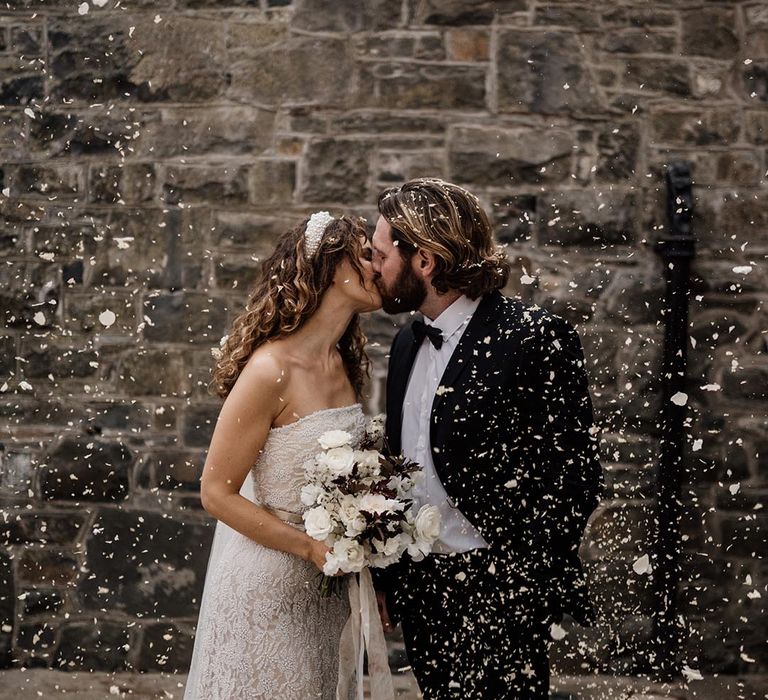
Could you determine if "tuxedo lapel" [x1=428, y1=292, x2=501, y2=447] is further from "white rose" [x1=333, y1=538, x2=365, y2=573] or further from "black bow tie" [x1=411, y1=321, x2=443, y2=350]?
"white rose" [x1=333, y1=538, x2=365, y2=573]

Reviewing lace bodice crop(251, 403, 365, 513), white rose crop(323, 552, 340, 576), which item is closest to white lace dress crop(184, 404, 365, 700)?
lace bodice crop(251, 403, 365, 513)

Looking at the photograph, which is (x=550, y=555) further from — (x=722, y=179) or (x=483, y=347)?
(x=722, y=179)

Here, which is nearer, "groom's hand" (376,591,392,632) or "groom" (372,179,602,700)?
"groom" (372,179,602,700)

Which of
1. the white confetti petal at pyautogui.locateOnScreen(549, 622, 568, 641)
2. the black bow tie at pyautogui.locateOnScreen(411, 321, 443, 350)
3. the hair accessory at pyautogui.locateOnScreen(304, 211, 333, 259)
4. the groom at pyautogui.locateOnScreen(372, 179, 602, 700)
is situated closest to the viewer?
the groom at pyautogui.locateOnScreen(372, 179, 602, 700)

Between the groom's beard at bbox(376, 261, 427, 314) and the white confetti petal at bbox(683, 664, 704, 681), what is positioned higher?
the groom's beard at bbox(376, 261, 427, 314)

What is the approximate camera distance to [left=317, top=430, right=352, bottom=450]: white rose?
245 cm

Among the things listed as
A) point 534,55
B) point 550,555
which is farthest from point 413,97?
point 550,555

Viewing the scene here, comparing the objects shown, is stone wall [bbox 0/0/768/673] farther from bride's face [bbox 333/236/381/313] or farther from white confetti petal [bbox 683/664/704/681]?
bride's face [bbox 333/236/381/313]

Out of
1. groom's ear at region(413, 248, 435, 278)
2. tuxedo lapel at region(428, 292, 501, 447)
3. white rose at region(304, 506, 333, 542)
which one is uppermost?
groom's ear at region(413, 248, 435, 278)

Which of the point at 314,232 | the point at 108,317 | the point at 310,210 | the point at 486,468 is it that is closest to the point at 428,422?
the point at 486,468

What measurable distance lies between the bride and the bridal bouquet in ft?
0.35

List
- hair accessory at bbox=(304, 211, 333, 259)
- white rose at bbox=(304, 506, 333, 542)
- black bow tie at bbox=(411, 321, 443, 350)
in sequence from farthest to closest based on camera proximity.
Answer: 1. black bow tie at bbox=(411, 321, 443, 350)
2. hair accessory at bbox=(304, 211, 333, 259)
3. white rose at bbox=(304, 506, 333, 542)

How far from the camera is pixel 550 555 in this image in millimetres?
2586

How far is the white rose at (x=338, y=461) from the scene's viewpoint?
7.97 feet
